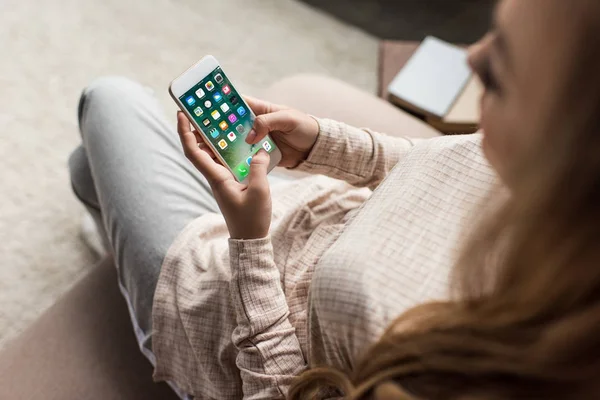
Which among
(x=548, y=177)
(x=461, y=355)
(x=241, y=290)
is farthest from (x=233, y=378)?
(x=548, y=177)

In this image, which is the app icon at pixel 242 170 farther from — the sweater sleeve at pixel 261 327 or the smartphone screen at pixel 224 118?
the sweater sleeve at pixel 261 327

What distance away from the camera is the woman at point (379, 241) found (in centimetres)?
39

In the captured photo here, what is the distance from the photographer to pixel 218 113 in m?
0.74

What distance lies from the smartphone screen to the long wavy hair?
0.35 metres

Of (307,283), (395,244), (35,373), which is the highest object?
(395,244)

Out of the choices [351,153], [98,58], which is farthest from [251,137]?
[98,58]

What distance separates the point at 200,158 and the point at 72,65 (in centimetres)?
92

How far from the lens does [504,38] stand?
0.44m

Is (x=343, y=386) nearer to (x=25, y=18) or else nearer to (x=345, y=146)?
(x=345, y=146)

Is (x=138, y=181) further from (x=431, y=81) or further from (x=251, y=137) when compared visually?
(x=431, y=81)

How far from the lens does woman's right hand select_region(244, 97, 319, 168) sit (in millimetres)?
750

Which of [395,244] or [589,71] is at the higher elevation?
[589,71]

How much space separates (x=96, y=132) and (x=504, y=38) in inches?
24.8

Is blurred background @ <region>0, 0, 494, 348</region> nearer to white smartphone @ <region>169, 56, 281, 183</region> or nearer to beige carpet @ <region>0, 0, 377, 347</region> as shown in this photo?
beige carpet @ <region>0, 0, 377, 347</region>
